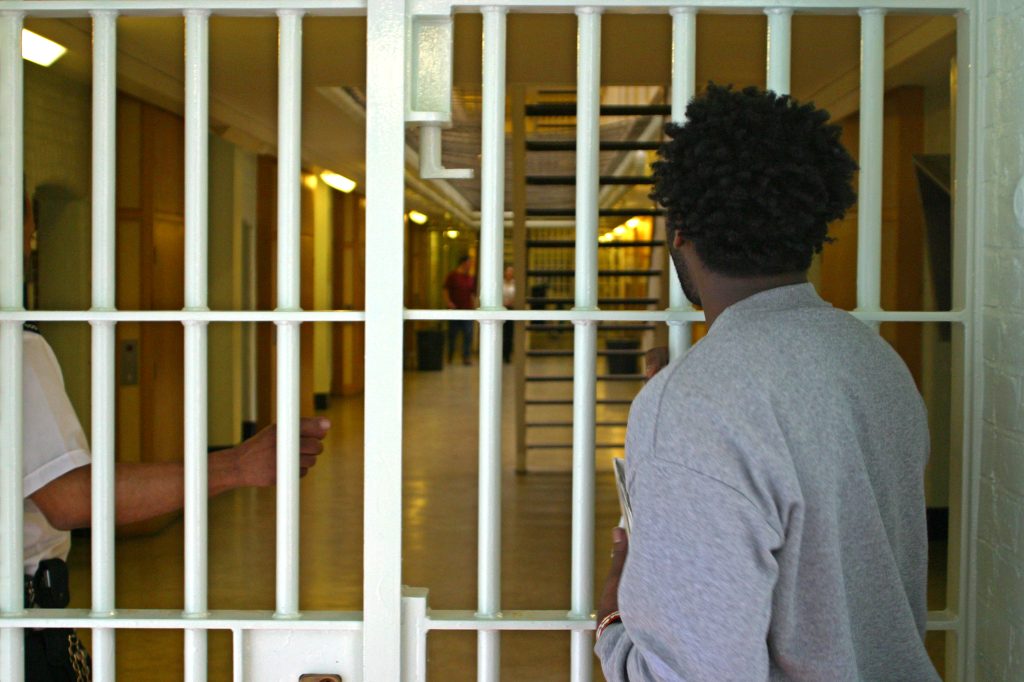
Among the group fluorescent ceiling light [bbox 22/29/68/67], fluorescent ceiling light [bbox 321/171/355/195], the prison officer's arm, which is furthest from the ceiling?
fluorescent ceiling light [bbox 321/171/355/195]

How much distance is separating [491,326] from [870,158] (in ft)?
2.56

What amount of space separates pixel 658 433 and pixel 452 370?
1899 cm

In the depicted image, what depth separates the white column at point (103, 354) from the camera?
6.51 ft

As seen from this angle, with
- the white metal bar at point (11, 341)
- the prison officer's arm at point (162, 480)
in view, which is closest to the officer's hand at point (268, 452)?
the prison officer's arm at point (162, 480)

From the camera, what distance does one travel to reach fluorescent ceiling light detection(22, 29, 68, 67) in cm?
483

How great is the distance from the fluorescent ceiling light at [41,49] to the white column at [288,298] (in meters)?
3.36

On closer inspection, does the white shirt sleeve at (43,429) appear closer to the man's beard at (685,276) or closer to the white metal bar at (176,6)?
the white metal bar at (176,6)

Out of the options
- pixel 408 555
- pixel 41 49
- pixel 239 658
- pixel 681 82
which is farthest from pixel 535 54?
pixel 239 658

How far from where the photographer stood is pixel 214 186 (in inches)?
338

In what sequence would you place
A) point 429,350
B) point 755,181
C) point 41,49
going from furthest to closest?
1. point 429,350
2. point 41,49
3. point 755,181

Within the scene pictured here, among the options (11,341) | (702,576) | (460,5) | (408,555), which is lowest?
(408,555)

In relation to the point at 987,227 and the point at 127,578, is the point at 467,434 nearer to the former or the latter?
the point at 127,578

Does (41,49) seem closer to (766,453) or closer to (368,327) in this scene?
(368,327)

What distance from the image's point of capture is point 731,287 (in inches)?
54.1
